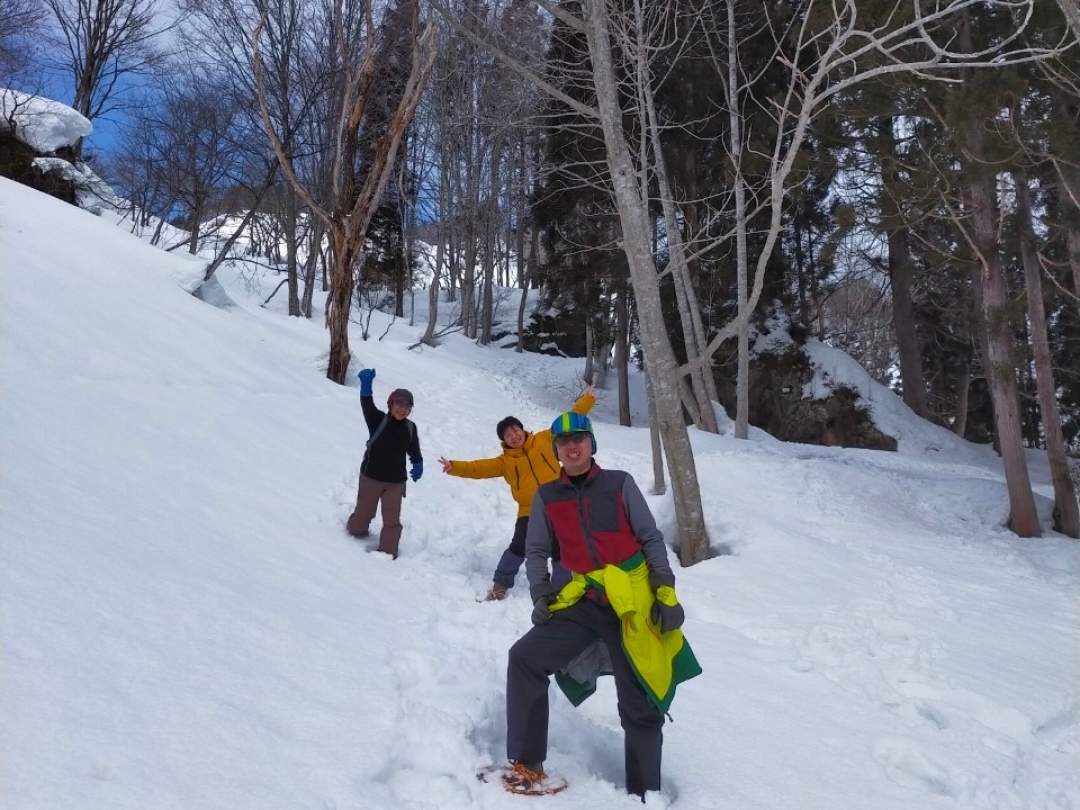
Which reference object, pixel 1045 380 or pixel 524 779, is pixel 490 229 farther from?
pixel 524 779

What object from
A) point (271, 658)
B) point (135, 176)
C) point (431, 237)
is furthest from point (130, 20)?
point (271, 658)

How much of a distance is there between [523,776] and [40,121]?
19.1m

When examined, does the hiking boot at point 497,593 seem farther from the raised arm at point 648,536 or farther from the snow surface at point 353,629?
the raised arm at point 648,536

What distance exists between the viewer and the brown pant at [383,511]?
5.84 metres

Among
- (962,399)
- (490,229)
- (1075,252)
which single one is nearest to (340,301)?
(1075,252)

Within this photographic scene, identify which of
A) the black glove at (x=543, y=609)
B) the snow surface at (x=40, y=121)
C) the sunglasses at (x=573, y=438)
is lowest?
the black glove at (x=543, y=609)

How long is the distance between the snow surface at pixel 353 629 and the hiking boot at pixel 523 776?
9cm

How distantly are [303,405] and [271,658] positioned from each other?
6.59 m

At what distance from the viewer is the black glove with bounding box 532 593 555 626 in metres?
2.97

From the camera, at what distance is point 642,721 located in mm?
2914

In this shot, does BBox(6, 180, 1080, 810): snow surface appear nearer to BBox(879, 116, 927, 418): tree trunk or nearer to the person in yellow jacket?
the person in yellow jacket

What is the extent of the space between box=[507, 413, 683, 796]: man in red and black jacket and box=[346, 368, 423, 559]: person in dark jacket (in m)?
2.92

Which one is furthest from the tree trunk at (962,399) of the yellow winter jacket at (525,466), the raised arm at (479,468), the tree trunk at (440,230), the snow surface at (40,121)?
the snow surface at (40,121)

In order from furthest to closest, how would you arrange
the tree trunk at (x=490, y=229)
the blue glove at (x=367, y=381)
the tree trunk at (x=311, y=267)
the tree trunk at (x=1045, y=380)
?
the tree trunk at (x=490, y=229), the tree trunk at (x=311, y=267), the tree trunk at (x=1045, y=380), the blue glove at (x=367, y=381)
